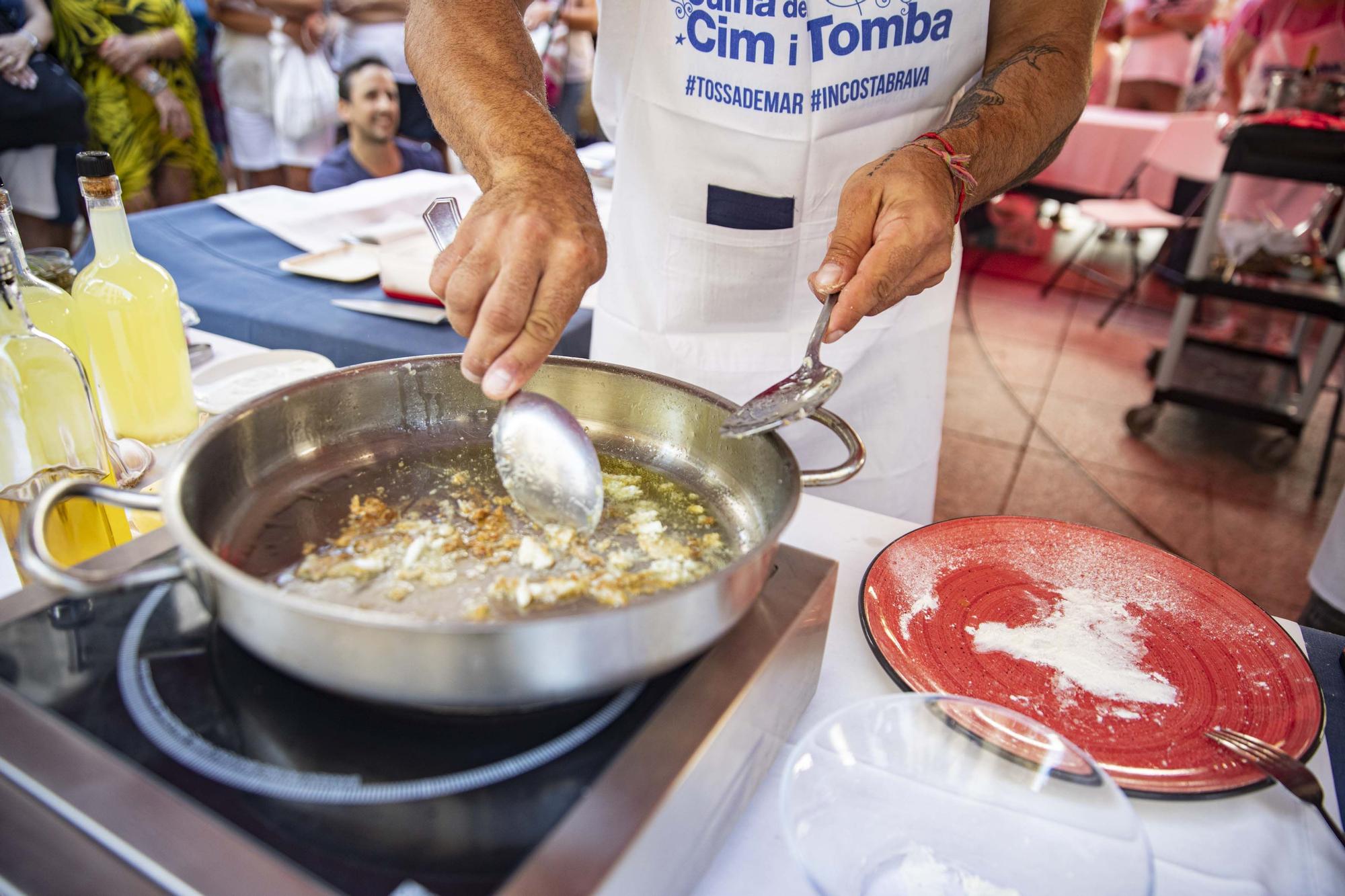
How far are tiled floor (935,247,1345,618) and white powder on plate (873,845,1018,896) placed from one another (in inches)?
99.7

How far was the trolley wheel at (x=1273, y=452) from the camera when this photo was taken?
3.47m

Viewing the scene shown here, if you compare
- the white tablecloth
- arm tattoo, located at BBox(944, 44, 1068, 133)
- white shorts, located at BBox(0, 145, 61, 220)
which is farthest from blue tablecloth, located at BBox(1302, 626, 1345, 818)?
white shorts, located at BBox(0, 145, 61, 220)

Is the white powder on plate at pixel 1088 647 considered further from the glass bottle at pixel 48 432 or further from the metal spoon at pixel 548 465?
the glass bottle at pixel 48 432

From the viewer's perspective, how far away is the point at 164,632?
2.10 ft

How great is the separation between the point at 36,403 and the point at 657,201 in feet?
2.93

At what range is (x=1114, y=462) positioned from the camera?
3.45 m

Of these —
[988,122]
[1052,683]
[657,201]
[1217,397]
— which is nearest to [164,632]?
[1052,683]

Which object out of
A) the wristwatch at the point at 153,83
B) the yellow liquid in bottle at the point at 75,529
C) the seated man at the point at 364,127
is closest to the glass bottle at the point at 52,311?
the yellow liquid in bottle at the point at 75,529

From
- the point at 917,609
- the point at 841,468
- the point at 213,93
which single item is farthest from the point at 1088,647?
the point at 213,93

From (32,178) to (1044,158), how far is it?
3.63m

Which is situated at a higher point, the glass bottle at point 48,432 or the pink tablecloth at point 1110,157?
the glass bottle at point 48,432

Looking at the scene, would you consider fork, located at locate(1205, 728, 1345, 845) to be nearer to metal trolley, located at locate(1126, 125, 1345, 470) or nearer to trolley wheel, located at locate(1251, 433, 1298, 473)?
metal trolley, located at locate(1126, 125, 1345, 470)

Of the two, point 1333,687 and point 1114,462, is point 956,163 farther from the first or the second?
point 1114,462

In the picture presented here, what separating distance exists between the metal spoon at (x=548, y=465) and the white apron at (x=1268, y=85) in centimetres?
466
